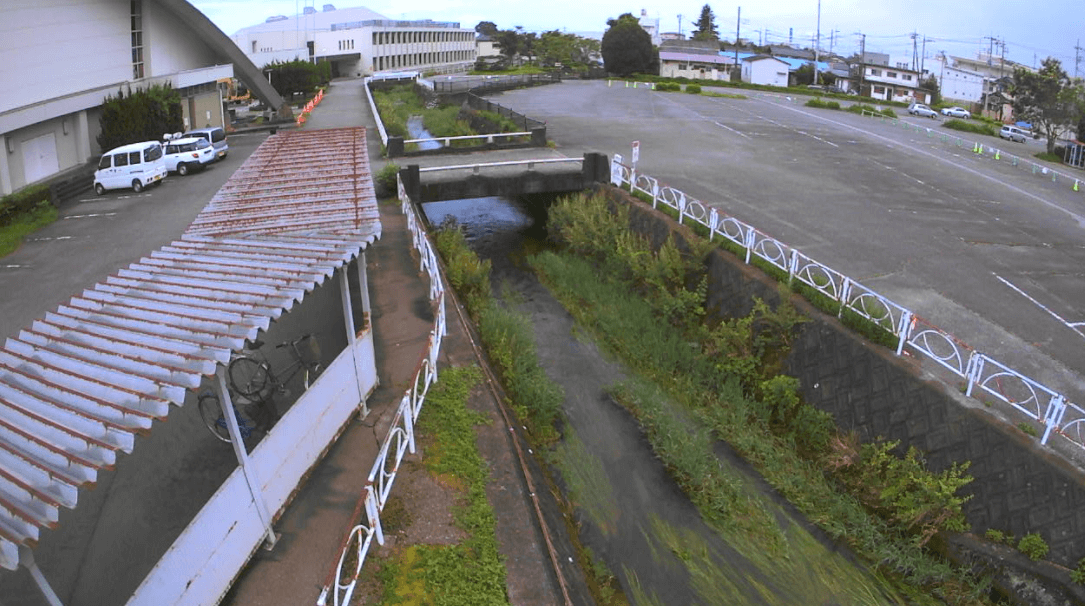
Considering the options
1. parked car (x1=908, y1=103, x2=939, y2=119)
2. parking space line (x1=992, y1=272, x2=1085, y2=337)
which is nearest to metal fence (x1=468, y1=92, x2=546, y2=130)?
parking space line (x1=992, y1=272, x2=1085, y2=337)

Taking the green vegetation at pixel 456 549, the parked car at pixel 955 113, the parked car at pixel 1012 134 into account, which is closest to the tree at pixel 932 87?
the parked car at pixel 955 113

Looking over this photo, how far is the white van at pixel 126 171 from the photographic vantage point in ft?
74.6

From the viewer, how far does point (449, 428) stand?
28.1 ft

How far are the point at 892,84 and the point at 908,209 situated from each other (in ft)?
222

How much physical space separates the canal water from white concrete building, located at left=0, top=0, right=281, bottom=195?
2008cm

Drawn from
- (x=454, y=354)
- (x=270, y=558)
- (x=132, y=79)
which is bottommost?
(x=270, y=558)

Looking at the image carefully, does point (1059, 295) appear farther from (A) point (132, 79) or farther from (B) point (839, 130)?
(A) point (132, 79)

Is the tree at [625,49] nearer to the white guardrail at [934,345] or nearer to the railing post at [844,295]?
the white guardrail at [934,345]

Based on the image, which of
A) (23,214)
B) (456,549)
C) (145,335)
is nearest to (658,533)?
(456,549)

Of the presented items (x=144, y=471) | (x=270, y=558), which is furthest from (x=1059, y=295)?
(x=144, y=471)

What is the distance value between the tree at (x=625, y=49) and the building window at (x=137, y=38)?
129 feet

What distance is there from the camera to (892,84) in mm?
75688

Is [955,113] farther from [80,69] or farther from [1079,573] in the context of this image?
[80,69]

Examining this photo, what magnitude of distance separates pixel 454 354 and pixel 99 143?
2378 cm
